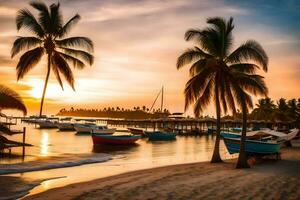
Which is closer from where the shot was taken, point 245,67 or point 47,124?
point 245,67

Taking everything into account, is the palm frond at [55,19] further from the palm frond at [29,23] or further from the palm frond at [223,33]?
the palm frond at [223,33]

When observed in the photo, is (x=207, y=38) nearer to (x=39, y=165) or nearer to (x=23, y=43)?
(x=39, y=165)

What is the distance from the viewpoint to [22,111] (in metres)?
26.0

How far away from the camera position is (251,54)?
79.3 feet

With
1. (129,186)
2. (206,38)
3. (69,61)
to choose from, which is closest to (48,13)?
(69,61)

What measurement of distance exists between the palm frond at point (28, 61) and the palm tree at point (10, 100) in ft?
38.1

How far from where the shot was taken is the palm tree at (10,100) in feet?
81.9

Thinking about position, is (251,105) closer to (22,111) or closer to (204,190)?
(204,190)

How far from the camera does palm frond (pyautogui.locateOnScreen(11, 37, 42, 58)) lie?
37.4 metres

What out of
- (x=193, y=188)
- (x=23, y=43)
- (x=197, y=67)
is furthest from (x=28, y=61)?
(x=193, y=188)

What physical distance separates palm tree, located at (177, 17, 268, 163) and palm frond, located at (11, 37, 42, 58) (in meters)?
19.4

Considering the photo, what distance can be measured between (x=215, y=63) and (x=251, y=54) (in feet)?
8.08

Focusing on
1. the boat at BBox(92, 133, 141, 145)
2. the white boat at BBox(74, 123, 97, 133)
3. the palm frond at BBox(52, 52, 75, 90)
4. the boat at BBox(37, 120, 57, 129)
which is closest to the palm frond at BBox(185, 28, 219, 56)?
the palm frond at BBox(52, 52, 75, 90)

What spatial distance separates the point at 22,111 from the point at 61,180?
781 cm
